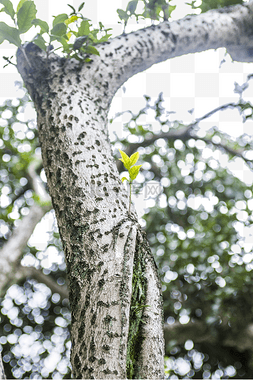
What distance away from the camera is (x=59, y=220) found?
79 centimetres

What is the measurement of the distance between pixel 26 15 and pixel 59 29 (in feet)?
0.49

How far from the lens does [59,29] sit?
1218 millimetres

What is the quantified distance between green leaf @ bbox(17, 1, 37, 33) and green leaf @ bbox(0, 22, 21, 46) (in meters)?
0.03

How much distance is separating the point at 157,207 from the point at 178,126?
40.5 inches

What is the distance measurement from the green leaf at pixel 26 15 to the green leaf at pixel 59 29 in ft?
0.36

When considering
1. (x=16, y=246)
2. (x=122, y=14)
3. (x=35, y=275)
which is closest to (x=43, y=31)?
(x=122, y=14)

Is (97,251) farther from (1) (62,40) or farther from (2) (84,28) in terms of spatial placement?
(2) (84,28)

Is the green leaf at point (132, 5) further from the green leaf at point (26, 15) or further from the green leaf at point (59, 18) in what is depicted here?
the green leaf at point (26, 15)

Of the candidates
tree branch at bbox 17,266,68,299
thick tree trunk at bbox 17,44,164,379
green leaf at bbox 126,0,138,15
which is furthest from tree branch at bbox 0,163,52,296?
green leaf at bbox 126,0,138,15

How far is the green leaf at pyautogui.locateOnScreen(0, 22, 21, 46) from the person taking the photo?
3.58 feet

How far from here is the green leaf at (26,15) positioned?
111 centimetres

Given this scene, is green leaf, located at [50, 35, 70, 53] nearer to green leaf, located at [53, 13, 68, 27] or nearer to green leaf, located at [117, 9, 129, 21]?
green leaf, located at [53, 13, 68, 27]

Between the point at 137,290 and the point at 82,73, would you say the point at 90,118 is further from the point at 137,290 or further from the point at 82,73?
the point at 137,290

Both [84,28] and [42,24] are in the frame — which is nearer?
[42,24]
